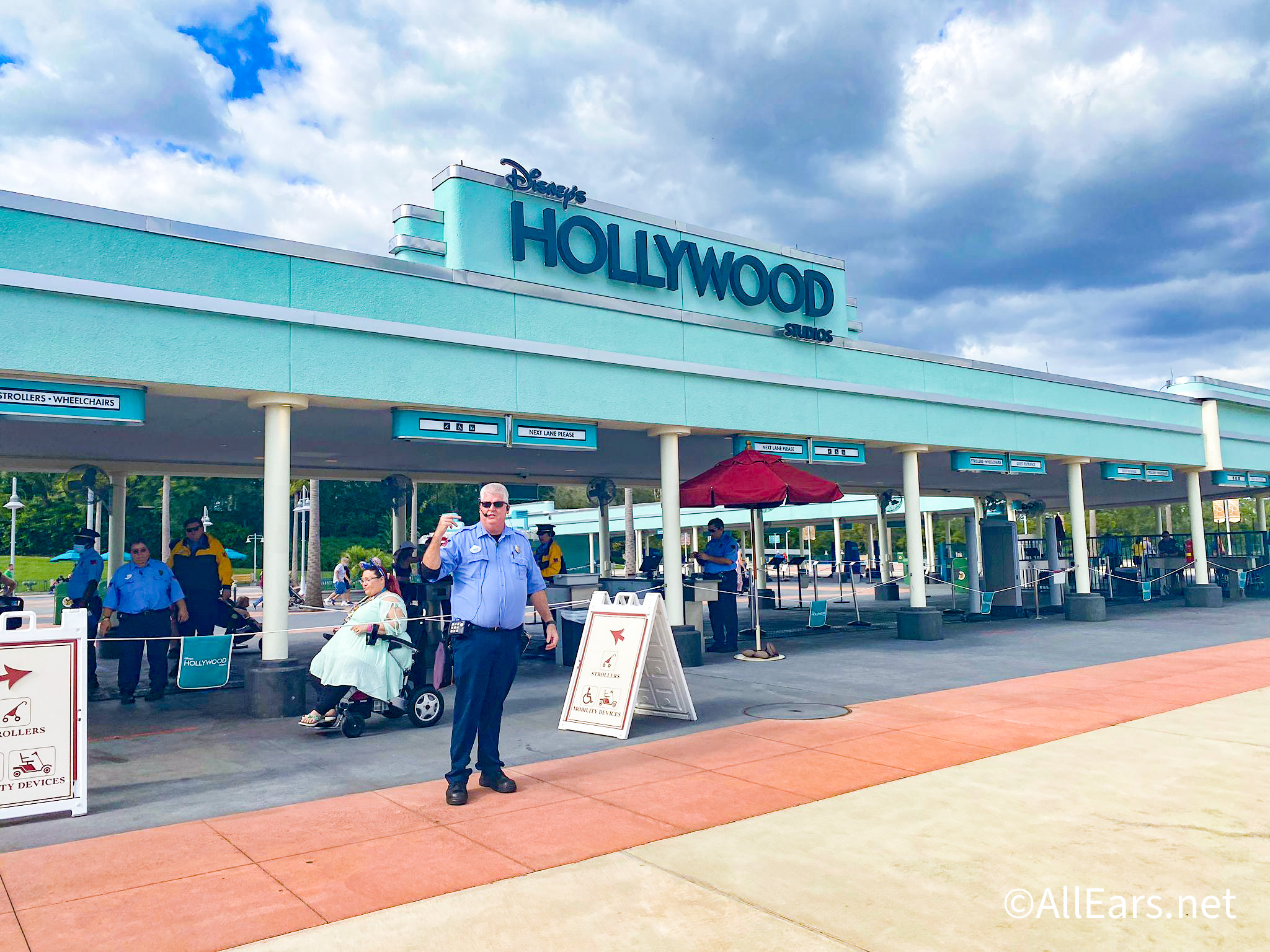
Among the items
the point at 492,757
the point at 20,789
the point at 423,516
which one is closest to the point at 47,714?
the point at 20,789

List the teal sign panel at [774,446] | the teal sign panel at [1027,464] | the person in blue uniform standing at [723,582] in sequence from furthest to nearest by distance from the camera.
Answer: the teal sign panel at [1027,464], the person in blue uniform standing at [723,582], the teal sign panel at [774,446]

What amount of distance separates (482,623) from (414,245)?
21.2 feet

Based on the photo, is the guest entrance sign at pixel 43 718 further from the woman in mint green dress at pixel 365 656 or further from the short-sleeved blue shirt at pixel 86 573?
the short-sleeved blue shirt at pixel 86 573

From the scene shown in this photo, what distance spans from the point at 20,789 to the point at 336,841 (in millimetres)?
2282

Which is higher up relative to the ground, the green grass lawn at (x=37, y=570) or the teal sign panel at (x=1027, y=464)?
the teal sign panel at (x=1027, y=464)

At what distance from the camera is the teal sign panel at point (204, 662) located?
9.27 meters

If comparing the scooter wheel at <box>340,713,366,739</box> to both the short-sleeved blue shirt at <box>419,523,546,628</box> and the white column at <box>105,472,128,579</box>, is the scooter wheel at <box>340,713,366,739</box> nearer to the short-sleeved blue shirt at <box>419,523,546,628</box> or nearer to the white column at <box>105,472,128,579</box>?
the short-sleeved blue shirt at <box>419,523,546,628</box>

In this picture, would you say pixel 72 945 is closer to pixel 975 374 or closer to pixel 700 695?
pixel 700 695

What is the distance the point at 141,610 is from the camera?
9.96m

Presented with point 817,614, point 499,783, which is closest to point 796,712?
point 499,783

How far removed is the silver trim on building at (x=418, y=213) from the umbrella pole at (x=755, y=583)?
6.10 metres

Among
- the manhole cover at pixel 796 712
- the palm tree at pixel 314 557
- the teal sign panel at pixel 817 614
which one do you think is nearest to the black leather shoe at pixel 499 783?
the manhole cover at pixel 796 712

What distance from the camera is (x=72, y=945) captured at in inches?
148

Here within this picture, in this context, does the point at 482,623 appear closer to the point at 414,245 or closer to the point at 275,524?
the point at 275,524
